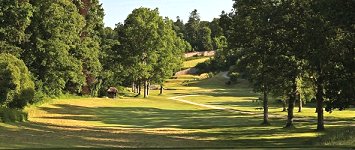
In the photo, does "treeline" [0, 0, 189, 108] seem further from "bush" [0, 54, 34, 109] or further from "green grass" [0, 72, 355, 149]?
"green grass" [0, 72, 355, 149]

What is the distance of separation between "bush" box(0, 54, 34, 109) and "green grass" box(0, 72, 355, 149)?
216cm

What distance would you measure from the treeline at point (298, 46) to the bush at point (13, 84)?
17.2 meters

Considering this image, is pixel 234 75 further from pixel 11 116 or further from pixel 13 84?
pixel 11 116

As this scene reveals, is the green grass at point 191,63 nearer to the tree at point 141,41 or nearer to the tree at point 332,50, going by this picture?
the tree at point 141,41

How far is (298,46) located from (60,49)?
24316 mm

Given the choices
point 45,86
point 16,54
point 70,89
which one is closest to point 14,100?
point 16,54

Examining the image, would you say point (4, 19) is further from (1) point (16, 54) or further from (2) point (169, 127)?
(2) point (169, 127)

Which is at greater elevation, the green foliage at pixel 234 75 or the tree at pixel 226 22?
the tree at pixel 226 22

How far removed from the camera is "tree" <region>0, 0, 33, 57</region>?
1577 inches

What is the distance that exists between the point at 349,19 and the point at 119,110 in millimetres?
39683

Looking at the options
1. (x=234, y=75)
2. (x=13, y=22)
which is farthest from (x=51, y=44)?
(x=234, y=75)

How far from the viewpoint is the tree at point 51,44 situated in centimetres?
4478

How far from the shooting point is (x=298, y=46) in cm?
3055

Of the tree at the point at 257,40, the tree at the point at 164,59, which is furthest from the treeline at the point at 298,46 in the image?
the tree at the point at 164,59
